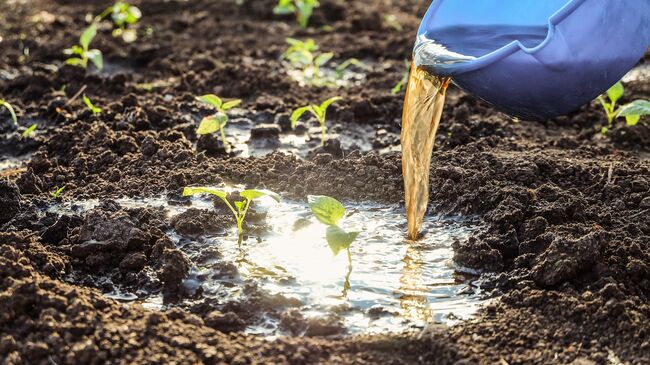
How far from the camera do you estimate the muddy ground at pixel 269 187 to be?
327cm

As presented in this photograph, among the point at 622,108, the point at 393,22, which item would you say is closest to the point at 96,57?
the point at 393,22

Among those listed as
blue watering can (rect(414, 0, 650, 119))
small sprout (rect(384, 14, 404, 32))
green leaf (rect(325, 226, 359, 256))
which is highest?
blue watering can (rect(414, 0, 650, 119))

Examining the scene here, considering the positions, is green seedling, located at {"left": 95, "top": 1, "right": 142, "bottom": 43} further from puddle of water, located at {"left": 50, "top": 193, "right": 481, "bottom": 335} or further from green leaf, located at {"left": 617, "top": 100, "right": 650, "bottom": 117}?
green leaf, located at {"left": 617, "top": 100, "right": 650, "bottom": 117}

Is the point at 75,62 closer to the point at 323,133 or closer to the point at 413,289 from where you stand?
the point at 323,133

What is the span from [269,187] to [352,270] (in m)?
0.88

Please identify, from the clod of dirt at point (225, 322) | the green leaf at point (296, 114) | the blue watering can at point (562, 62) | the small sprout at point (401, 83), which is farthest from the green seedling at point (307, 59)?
the clod of dirt at point (225, 322)

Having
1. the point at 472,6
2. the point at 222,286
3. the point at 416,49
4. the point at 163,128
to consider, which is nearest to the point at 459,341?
the point at 222,286

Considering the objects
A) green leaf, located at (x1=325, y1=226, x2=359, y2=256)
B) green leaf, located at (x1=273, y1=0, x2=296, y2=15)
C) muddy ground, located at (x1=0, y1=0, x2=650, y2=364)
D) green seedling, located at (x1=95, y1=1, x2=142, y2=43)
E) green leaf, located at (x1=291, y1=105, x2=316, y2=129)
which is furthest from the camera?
green leaf, located at (x1=273, y1=0, x2=296, y2=15)

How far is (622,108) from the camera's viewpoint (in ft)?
15.7

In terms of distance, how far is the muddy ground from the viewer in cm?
327

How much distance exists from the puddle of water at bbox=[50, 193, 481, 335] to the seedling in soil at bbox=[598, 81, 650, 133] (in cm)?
102

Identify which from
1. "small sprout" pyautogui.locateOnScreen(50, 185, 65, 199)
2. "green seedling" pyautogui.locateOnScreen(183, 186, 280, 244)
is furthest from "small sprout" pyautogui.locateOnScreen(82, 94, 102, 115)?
"green seedling" pyautogui.locateOnScreen(183, 186, 280, 244)

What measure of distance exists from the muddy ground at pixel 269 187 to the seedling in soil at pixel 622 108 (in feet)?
0.30

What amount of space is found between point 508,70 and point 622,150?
1744 mm
